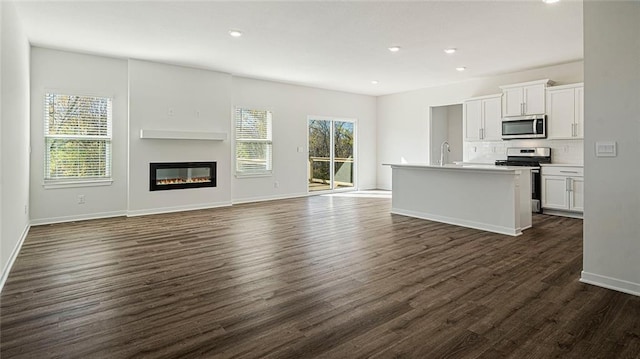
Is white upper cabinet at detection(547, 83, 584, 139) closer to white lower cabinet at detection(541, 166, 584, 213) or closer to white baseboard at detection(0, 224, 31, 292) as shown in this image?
white lower cabinet at detection(541, 166, 584, 213)

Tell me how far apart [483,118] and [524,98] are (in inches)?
34.7

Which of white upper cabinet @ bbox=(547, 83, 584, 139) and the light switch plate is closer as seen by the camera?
the light switch plate

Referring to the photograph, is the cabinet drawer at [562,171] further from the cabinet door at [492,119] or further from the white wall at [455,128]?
the white wall at [455,128]

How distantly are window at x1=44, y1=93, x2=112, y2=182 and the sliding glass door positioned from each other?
15.1 feet

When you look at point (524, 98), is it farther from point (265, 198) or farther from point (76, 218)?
point (76, 218)

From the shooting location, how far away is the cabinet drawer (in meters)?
6.01

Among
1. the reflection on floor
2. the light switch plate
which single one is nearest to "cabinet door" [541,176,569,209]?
the reflection on floor

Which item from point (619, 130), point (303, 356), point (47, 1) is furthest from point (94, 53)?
point (619, 130)

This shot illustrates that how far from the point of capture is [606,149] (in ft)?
9.74

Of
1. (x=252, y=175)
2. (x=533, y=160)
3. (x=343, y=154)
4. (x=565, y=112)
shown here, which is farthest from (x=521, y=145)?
(x=252, y=175)

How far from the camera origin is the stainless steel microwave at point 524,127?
6.65 meters

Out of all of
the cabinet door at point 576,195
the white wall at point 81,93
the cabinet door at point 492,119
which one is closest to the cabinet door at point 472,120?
the cabinet door at point 492,119

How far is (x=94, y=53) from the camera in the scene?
6.03 m

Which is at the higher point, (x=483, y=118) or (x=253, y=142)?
(x=483, y=118)
